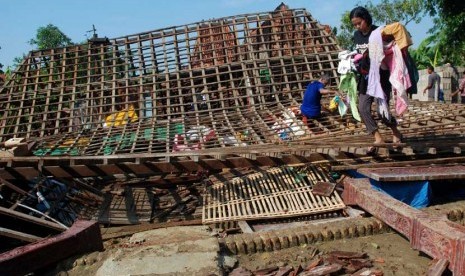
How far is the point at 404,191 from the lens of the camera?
4441 mm

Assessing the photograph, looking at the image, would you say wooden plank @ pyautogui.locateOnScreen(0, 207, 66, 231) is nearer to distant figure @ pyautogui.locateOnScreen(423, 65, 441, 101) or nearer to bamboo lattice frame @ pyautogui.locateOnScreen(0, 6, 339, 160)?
bamboo lattice frame @ pyautogui.locateOnScreen(0, 6, 339, 160)

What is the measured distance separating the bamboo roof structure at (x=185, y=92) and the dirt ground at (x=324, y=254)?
242 centimetres

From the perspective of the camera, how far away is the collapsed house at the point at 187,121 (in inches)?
208

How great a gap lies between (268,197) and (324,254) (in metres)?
1.90

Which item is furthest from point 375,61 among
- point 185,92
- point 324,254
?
point 185,92

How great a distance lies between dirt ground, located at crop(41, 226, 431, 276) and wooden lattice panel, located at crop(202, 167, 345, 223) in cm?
113

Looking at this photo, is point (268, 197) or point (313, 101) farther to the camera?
point (313, 101)

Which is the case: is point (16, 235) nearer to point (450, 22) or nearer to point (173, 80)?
point (173, 80)

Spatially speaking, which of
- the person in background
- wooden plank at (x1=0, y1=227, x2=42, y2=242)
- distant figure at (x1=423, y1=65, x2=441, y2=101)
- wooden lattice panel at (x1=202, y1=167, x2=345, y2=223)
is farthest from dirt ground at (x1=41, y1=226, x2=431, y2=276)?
distant figure at (x1=423, y1=65, x2=441, y2=101)

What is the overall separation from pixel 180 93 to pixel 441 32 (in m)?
10.9

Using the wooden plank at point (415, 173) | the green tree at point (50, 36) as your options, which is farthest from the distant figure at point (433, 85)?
the green tree at point (50, 36)

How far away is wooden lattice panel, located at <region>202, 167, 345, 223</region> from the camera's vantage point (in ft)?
16.7

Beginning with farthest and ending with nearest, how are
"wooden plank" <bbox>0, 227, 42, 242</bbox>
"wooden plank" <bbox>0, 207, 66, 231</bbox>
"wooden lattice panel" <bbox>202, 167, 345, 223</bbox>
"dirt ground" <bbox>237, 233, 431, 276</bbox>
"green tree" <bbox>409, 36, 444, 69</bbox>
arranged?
1. "green tree" <bbox>409, 36, 444, 69</bbox>
2. "wooden lattice panel" <bbox>202, 167, 345, 223</bbox>
3. "wooden plank" <bbox>0, 207, 66, 231</bbox>
4. "wooden plank" <bbox>0, 227, 42, 242</bbox>
5. "dirt ground" <bbox>237, 233, 431, 276</bbox>

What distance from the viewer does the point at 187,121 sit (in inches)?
312
